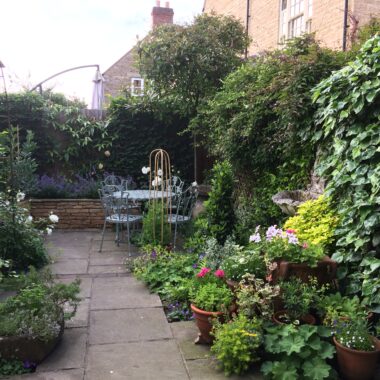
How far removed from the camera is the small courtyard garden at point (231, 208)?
2.90 metres

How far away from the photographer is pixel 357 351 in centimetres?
262

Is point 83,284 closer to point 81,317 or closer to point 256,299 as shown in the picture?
point 81,317

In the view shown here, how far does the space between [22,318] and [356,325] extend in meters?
2.41

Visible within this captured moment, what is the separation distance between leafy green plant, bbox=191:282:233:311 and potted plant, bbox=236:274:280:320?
0.44 feet

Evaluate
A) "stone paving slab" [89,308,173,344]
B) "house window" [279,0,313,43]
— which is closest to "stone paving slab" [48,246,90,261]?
"stone paving slab" [89,308,173,344]

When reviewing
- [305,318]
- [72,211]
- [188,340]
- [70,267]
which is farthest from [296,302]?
[72,211]

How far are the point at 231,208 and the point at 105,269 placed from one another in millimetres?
1964

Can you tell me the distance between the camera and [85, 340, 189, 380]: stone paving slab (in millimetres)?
2789

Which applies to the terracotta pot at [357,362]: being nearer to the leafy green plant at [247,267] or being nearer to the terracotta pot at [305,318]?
the terracotta pot at [305,318]

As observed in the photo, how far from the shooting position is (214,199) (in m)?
5.73

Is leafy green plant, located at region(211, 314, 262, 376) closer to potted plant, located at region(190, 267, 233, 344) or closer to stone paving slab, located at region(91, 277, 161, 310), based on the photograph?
potted plant, located at region(190, 267, 233, 344)

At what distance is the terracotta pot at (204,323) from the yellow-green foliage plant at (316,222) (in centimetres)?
110

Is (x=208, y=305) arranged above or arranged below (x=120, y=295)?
above

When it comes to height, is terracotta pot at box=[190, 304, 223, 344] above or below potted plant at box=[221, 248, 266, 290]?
below
